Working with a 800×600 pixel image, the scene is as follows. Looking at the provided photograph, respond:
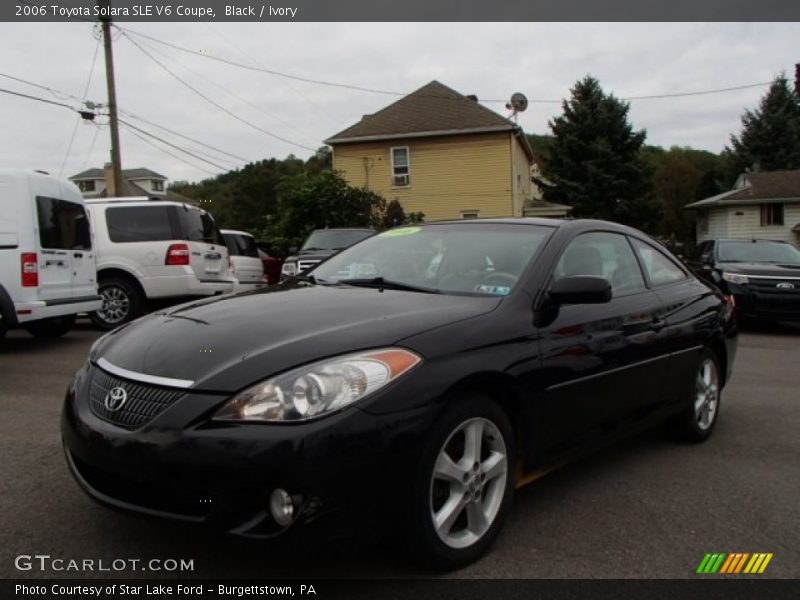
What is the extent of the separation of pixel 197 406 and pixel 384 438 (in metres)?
0.67

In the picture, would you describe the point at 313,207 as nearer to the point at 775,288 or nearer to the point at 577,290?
the point at 775,288

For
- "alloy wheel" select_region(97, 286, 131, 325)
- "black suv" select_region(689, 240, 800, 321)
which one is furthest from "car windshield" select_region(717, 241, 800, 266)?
"alloy wheel" select_region(97, 286, 131, 325)

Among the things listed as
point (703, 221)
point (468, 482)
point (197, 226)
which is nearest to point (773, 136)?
point (703, 221)

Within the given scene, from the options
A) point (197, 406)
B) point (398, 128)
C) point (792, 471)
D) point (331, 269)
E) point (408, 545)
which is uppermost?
point (398, 128)

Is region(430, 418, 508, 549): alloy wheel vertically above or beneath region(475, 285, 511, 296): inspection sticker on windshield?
beneath

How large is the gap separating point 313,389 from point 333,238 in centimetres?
1185

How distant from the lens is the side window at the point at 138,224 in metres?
10.5

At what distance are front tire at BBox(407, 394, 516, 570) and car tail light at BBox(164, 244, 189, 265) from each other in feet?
27.9

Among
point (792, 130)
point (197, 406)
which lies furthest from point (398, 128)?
point (792, 130)

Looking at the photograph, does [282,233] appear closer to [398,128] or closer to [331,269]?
[398,128]

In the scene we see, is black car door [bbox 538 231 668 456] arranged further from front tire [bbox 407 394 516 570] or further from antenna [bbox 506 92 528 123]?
antenna [bbox 506 92 528 123]

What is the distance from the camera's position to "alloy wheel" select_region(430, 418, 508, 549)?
2.68m

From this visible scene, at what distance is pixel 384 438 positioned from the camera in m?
2.42

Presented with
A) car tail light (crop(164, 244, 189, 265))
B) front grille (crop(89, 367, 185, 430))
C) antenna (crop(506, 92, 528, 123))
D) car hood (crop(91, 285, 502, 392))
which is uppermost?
antenna (crop(506, 92, 528, 123))
